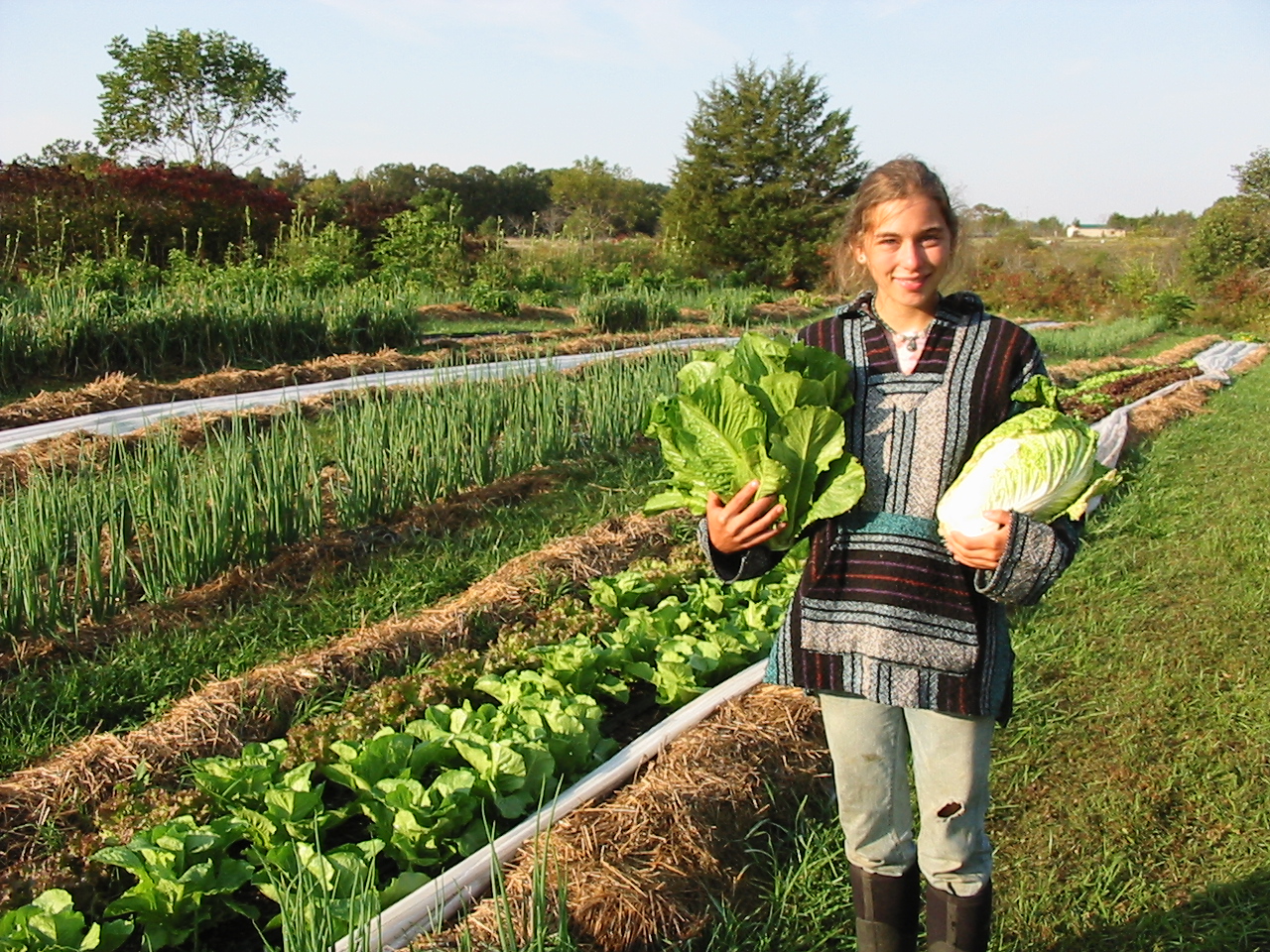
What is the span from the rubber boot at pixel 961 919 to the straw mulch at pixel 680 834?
623mm

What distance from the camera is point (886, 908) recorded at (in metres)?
1.72

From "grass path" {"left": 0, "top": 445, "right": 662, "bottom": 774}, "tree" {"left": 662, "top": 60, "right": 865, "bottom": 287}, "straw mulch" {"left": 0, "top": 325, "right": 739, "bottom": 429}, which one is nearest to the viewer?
"grass path" {"left": 0, "top": 445, "right": 662, "bottom": 774}

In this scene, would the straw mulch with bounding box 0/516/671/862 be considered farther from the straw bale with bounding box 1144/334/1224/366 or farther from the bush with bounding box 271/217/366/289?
the straw bale with bounding box 1144/334/1224/366

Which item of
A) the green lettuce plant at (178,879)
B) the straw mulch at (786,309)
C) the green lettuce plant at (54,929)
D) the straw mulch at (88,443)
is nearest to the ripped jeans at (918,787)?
the green lettuce plant at (178,879)

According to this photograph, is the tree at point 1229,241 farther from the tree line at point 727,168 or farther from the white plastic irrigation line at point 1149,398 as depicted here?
the white plastic irrigation line at point 1149,398

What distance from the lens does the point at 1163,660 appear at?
3.67 m

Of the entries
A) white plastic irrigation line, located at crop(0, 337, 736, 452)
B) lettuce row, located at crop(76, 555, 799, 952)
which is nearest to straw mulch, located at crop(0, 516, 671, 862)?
lettuce row, located at crop(76, 555, 799, 952)

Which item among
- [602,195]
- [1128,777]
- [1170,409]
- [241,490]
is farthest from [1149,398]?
[602,195]

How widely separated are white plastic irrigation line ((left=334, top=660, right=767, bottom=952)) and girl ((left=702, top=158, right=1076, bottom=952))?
0.54m

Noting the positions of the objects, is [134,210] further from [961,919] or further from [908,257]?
[961,919]

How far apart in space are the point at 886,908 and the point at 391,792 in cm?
116

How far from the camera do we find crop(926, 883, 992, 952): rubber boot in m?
1.63

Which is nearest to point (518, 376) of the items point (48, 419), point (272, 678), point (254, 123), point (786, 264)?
point (272, 678)

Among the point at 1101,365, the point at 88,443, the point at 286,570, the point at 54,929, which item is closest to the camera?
the point at 54,929
